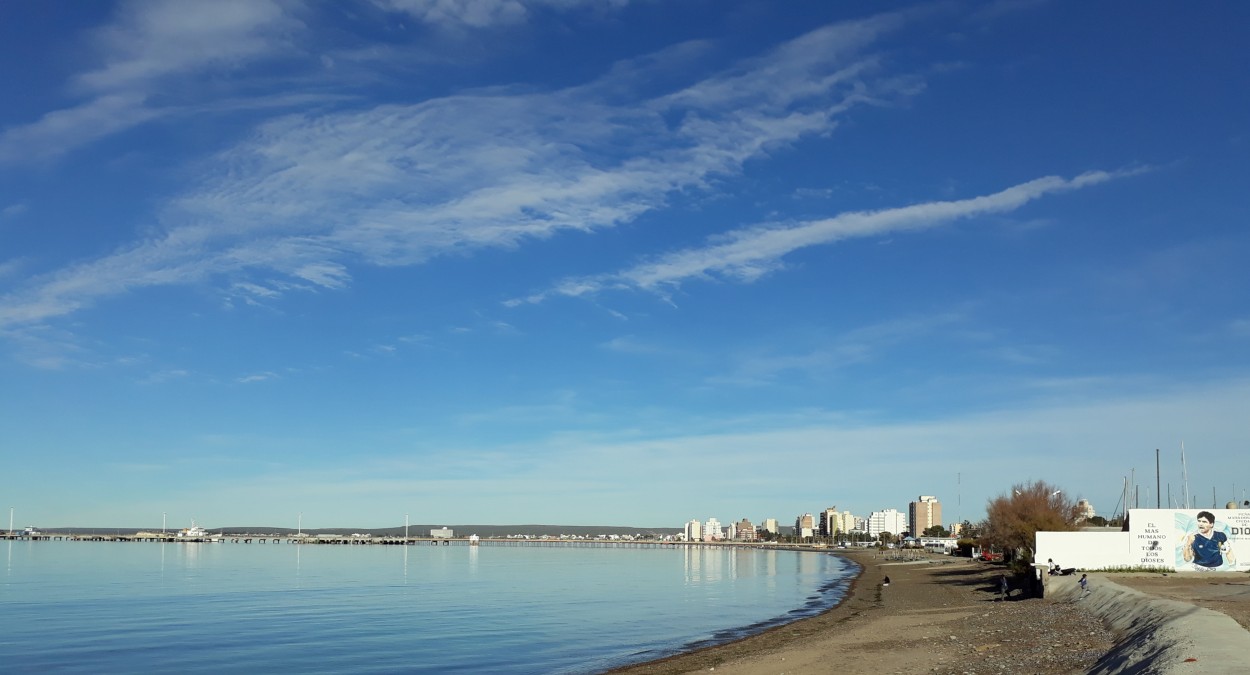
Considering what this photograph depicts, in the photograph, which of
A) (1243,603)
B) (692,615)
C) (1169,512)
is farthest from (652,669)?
(1169,512)

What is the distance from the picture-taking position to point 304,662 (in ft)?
115

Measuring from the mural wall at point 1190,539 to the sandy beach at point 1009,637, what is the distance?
7.50ft

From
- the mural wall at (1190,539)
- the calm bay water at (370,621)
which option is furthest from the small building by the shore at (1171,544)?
the calm bay water at (370,621)

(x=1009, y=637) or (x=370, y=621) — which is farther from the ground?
(x=1009, y=637)

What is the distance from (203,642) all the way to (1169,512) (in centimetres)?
5196

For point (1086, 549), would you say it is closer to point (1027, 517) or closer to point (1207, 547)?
point (1207, 547)

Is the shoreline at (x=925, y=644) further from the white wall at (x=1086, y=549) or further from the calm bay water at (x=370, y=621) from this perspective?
the white wall at (x=1086, y=549)

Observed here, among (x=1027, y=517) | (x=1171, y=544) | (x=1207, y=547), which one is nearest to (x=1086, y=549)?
(x=1171, y=544)

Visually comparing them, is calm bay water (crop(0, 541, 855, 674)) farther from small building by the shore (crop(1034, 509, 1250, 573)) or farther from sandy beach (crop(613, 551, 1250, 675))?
small building by the shore (crop(1034, 509, 1250, 573))

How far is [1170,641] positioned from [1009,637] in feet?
34.6

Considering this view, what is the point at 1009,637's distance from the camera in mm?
29219

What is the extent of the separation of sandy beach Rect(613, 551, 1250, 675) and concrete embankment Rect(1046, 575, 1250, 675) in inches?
2.2

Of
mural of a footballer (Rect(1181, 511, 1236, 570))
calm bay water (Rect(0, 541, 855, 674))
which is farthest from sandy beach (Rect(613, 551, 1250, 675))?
calm bay water (Rect(0, 541, 855, 674))

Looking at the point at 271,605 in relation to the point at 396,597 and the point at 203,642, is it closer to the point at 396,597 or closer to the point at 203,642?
the point at 396,597
